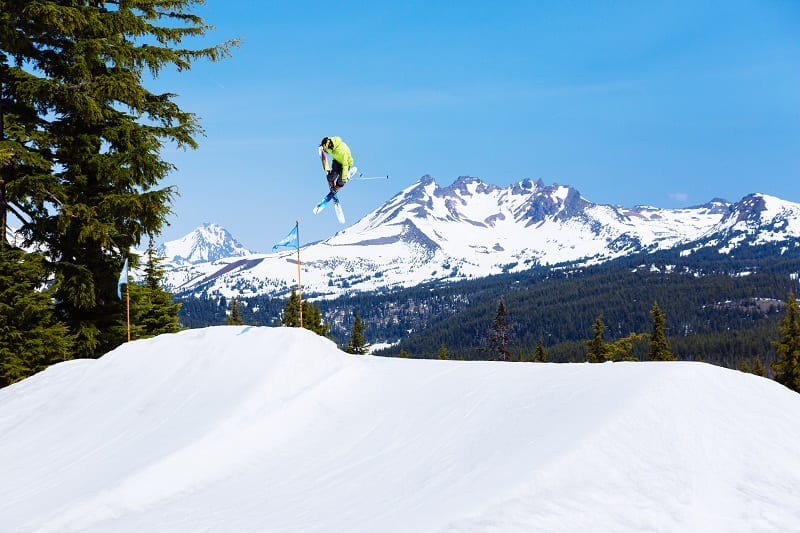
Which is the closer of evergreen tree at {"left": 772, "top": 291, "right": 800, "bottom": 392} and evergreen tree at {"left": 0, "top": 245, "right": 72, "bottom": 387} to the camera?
evergreen tree at {"left": 0, "top": 245, "right": 72, "bottom": 387}

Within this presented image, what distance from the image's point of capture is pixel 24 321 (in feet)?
52.9

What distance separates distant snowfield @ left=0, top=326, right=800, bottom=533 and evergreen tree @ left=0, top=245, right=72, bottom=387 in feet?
13.2

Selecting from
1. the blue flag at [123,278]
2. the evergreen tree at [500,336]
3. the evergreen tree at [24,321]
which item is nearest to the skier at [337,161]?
the blue flag at [123,278]

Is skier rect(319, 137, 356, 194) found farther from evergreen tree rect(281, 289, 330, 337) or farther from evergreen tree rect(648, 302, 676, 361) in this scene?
evergreen tree rect(648, 302, 676, 361)

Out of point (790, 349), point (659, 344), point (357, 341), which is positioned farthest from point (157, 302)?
point (790, 349)

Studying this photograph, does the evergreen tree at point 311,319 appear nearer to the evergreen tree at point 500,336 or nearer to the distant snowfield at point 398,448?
the evergreen tree at point 500,336

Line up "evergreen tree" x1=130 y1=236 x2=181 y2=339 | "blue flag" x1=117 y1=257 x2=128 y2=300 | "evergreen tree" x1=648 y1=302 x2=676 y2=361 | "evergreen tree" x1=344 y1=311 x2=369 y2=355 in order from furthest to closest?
"evergreen tree" x1=344 y1=311 x2=369 y2=355, "evergreen tree" x1=648 y1=302 x2=676 y2=361, "evergreen tree" x1=130 y1=236 x2=181 y2=339, "blue flag" x1=117 y1=257 x2=128 y2=300

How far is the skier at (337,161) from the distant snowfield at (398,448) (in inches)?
155

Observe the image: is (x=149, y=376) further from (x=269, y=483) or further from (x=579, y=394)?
(x=579, y=394)

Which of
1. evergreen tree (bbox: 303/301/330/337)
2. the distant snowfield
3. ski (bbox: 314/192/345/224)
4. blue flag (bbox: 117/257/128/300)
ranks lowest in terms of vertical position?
the distant snowfield

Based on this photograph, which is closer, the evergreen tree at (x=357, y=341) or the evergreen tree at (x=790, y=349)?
the evergreen tree at (x=790, y=349)

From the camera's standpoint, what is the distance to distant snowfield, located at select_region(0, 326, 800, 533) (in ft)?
21.3

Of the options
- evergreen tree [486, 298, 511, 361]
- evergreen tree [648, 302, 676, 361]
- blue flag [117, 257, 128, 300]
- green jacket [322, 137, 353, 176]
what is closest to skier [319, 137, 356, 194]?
green jacket [322, 137, 353, 176]

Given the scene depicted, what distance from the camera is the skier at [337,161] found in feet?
42.3
